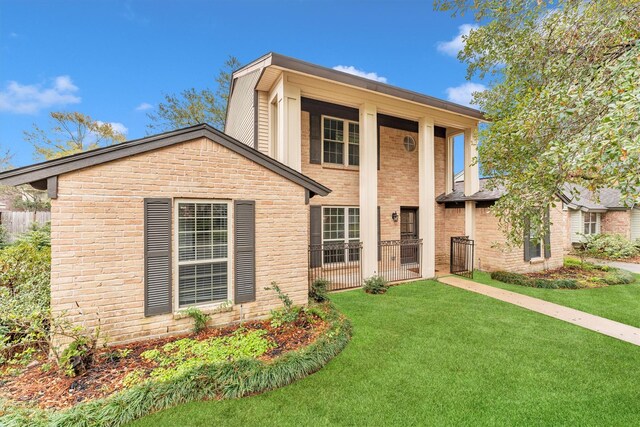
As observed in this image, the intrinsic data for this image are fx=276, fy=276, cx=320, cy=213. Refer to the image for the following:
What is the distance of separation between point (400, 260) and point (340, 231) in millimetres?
2890

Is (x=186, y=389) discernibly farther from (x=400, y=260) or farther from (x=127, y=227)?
(x=400, y=260)

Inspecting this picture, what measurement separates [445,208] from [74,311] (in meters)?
12.6

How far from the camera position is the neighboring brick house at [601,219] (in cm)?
1688

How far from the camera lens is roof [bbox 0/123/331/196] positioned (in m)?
4.03

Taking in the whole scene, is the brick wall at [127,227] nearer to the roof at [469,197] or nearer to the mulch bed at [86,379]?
the mulch bed at [86,379]

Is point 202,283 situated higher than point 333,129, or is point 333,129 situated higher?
point 333,129

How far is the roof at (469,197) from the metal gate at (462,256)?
1.54 m

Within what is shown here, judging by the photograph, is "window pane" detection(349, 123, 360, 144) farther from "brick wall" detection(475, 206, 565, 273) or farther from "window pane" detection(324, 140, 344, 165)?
"brick wall" detection(475, 206, 565, 273)

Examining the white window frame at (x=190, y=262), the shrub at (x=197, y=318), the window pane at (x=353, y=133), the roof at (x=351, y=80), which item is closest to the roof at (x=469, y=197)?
the roof at (x=351, y=80)

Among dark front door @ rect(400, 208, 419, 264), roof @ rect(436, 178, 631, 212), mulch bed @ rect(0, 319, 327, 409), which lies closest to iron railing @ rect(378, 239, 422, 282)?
dark front door @ rect(400, 208, 419, 264)

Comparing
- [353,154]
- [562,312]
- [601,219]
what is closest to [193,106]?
[353,154]

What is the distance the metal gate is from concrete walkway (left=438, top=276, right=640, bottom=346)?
1.30 m

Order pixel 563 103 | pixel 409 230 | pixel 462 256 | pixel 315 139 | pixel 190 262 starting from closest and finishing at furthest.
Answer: pixel 563 103 → pixel 190 262 → pixel 315 139 → pixel 462 256 → pixel 409 230

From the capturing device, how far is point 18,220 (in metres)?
13.4
